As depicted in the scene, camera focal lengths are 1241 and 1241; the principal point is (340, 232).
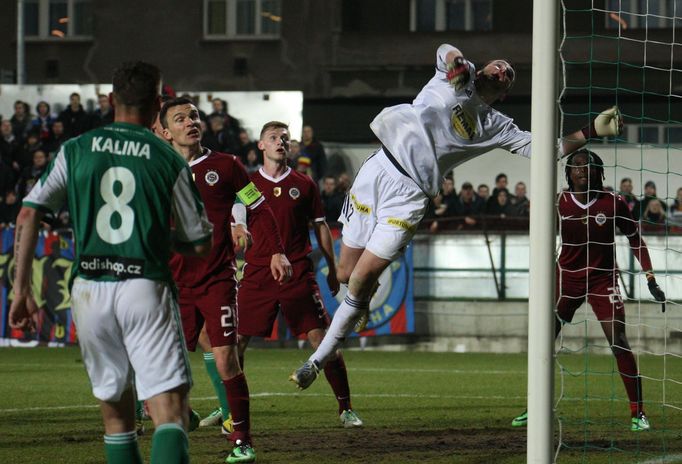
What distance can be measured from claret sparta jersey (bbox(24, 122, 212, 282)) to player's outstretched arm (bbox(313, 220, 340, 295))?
4457 mm

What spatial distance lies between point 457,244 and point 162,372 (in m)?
14.5

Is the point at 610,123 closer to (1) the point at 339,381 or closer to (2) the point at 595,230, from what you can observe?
(2) the point at 595,230

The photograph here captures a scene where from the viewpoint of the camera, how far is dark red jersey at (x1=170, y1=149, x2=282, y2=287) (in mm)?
8164

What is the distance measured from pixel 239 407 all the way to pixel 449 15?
1117 inches

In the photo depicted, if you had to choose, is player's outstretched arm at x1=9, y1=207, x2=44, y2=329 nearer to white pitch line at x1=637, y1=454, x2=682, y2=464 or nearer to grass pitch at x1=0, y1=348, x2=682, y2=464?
grass pitch at x1=0, y1=348, x2=682, y2=464

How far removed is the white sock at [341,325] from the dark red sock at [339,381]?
1180mm

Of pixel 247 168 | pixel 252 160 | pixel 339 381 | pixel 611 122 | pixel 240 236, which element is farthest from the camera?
pixel 247 168

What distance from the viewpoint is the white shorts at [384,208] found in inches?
323

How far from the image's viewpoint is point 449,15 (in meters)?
34.8

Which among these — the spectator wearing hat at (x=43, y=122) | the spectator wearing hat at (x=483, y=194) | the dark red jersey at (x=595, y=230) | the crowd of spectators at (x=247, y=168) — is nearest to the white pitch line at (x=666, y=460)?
the dark red jersey at (x=595, y=230)

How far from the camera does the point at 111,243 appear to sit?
16.6 feet

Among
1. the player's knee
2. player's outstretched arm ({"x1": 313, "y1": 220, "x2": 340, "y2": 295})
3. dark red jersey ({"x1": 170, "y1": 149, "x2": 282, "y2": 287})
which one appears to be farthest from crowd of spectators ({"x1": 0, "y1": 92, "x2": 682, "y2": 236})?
dark red jersey ({"x1": 170, "y1": 149, "x2": 282, "y2": 287})

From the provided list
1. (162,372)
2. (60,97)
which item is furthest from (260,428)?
(60,97)

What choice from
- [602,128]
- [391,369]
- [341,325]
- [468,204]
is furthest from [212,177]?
[468,204]
